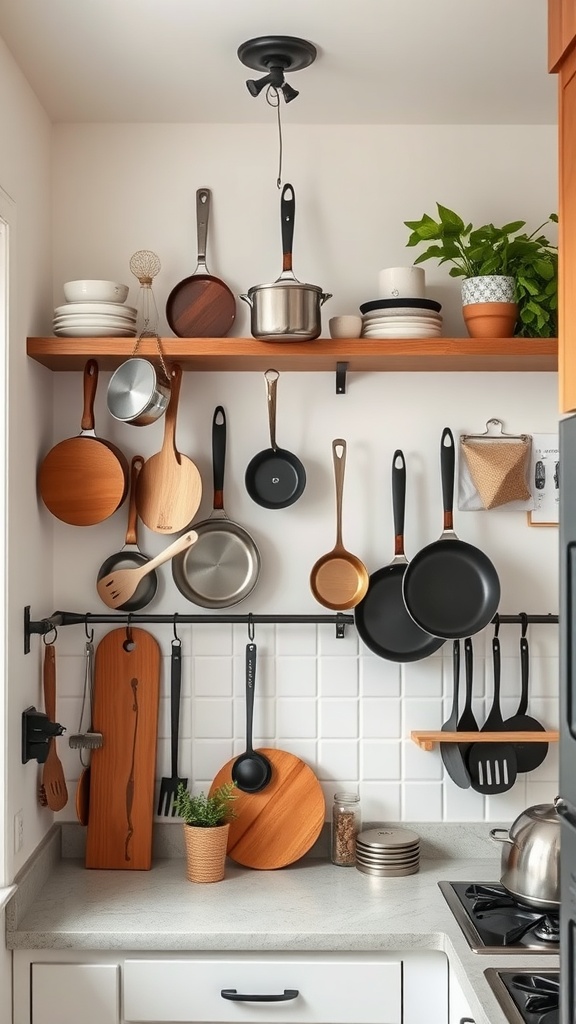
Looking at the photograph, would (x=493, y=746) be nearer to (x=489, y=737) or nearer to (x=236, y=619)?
(x=489, y=737)

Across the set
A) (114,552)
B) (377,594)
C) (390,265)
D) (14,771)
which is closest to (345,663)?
(377,594)

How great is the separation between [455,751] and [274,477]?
30.5 inches

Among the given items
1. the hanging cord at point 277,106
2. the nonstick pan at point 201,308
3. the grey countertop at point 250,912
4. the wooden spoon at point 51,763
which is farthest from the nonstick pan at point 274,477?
the grey countertop at point 250,912

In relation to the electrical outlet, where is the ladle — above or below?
above

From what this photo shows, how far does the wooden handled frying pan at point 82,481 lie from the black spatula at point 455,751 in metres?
0.87

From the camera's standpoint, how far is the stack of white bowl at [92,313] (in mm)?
2240

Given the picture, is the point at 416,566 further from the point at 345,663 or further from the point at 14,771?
the point at 14,771

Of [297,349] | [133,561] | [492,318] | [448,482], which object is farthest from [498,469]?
[133,561]

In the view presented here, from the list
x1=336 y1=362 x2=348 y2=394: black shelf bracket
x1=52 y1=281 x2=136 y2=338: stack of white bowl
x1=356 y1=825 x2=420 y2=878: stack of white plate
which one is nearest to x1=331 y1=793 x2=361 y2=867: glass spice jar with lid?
x1=356 y1=825 x2=420 y2=878: stack of white plate

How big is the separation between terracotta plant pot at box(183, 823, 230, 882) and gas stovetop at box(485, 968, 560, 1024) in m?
0.68

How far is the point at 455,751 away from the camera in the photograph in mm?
2412

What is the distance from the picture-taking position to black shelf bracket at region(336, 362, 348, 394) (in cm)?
236

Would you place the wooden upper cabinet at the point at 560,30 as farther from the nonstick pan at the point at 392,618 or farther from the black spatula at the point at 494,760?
the black spatula at the point at 494,760

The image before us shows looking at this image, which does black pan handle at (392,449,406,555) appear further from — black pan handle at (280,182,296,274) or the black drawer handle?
the black drawer handle
